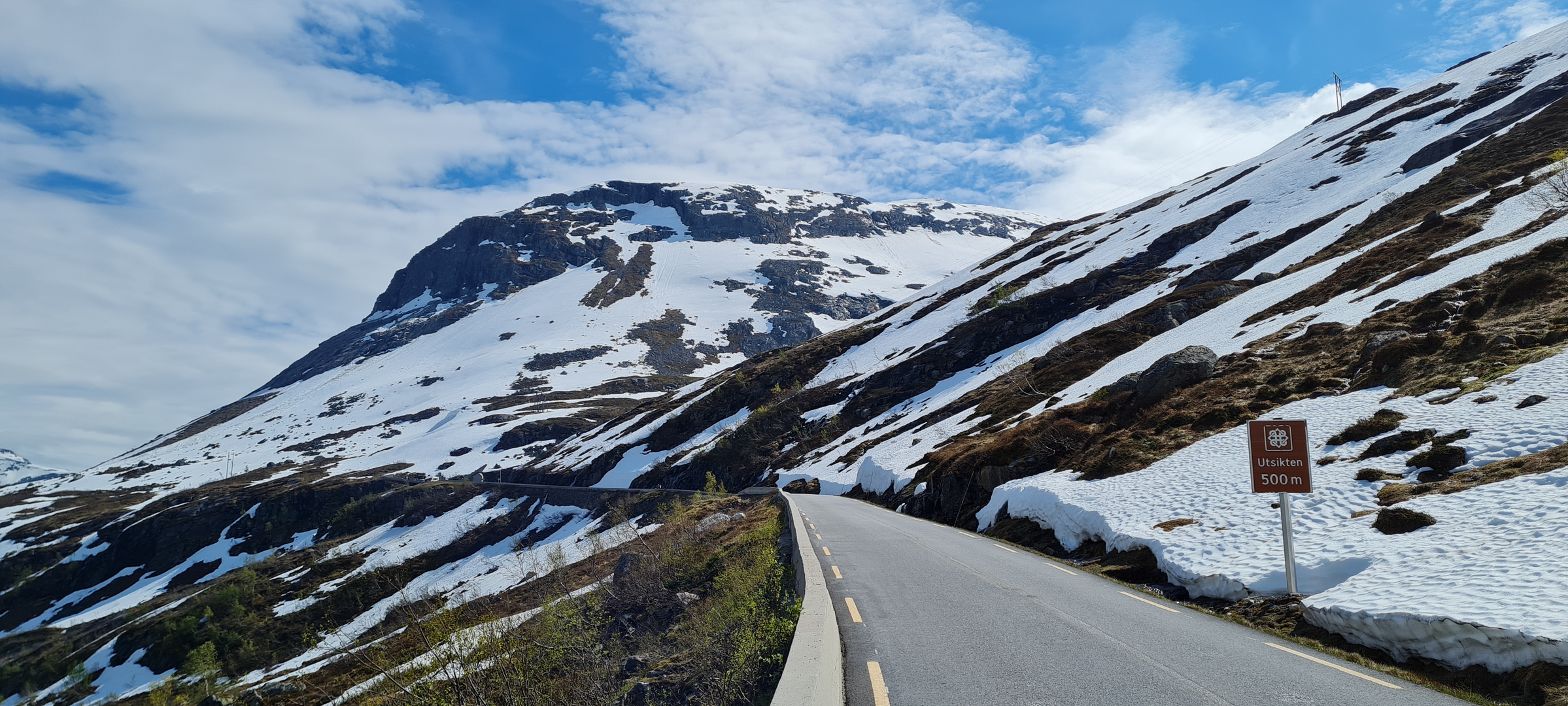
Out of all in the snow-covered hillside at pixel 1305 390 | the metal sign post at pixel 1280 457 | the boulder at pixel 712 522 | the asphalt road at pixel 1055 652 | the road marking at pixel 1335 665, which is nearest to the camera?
the asphalt road at pixel 1055 652

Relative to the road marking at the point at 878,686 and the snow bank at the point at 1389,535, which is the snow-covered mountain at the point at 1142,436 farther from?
the road marking at the point at 878,686

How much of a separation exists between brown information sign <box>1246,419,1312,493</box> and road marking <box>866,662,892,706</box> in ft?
26.0

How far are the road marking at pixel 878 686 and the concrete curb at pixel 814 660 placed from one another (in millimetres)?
287

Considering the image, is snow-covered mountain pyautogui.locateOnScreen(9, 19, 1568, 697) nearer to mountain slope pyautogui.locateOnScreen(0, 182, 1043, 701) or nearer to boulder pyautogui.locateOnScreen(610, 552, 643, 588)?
mountain slope pyautogui.locateOnScreen(0, 182, 1043, 701)

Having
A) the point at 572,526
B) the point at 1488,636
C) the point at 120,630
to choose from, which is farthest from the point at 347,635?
the point at 1488,636

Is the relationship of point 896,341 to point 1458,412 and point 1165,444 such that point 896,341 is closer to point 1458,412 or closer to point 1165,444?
point 1165,444

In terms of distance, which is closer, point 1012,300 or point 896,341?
point 1012,300

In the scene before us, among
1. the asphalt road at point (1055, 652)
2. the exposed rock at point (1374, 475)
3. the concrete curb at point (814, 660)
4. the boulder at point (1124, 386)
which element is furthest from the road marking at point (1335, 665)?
the boulder at point (1124, 386)

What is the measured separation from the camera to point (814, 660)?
623 cm

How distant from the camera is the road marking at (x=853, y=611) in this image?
9.02 meters

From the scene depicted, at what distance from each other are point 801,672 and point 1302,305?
1407 inches

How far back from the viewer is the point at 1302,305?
31.5m

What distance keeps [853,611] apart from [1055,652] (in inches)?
120

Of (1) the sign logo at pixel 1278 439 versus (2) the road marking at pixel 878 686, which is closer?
(2) the road marking at pixel 878 686
